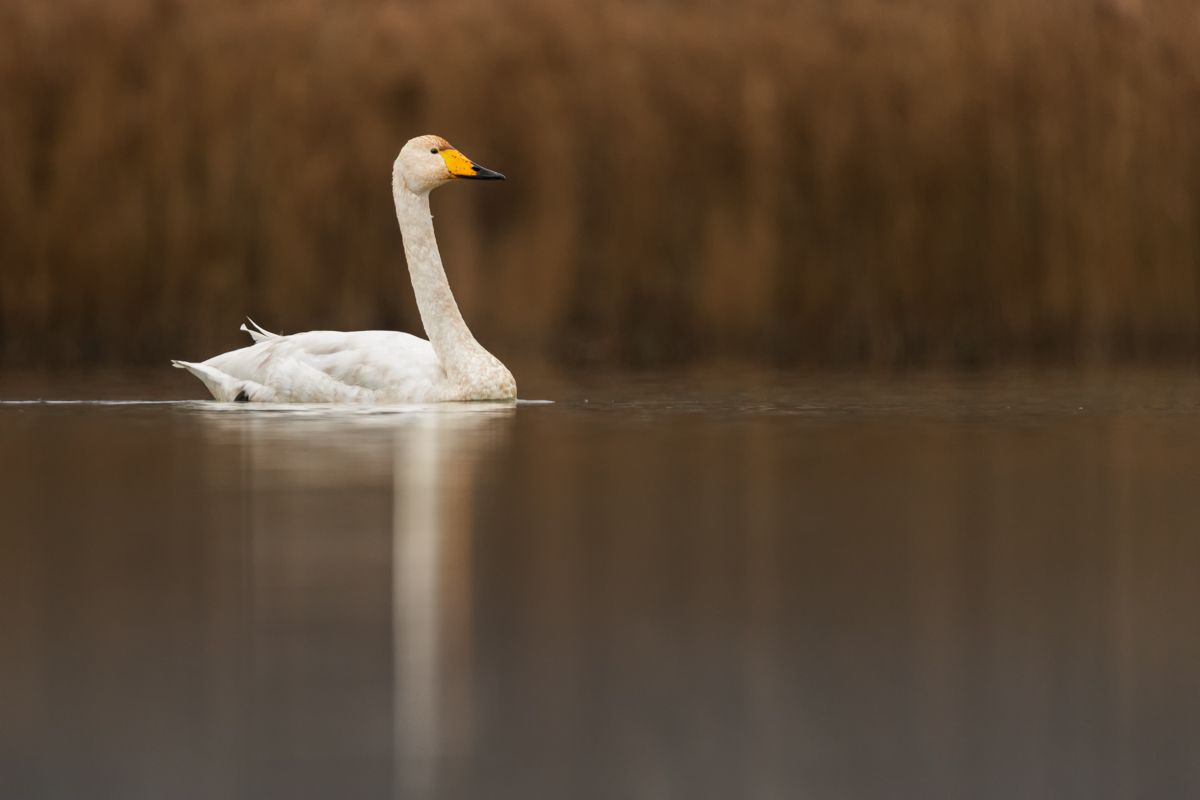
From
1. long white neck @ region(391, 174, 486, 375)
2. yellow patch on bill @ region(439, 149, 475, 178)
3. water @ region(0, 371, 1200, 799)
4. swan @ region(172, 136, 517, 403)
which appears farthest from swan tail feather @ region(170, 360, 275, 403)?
water @ region(0, 371, 1200, 799)

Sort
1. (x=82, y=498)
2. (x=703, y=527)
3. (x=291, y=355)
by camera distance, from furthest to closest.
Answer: (x=291, y=355), (x=82, y=498), (x=703, y=527)

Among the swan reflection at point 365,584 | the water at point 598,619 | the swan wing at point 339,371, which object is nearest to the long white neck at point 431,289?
the swan wing at point 339,371

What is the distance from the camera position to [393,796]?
7.79 feet

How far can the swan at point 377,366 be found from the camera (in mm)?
8086

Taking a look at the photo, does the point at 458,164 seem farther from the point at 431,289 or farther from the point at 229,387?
the point at 229,387

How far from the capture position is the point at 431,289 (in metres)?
8.93

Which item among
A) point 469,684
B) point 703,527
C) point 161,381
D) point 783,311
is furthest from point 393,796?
point 783,311

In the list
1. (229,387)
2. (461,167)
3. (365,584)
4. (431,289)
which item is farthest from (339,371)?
(365,584)

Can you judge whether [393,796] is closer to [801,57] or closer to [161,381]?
[161,381]

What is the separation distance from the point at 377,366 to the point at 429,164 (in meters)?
1.33

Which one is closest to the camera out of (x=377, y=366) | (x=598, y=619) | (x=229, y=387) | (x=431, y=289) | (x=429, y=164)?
(x=598, y=619)


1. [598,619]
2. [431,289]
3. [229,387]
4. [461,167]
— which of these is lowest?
[598,619]

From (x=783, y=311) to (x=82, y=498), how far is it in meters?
8.21

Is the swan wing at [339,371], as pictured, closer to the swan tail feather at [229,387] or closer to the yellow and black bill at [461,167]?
the swan tail feather at [229,387]
